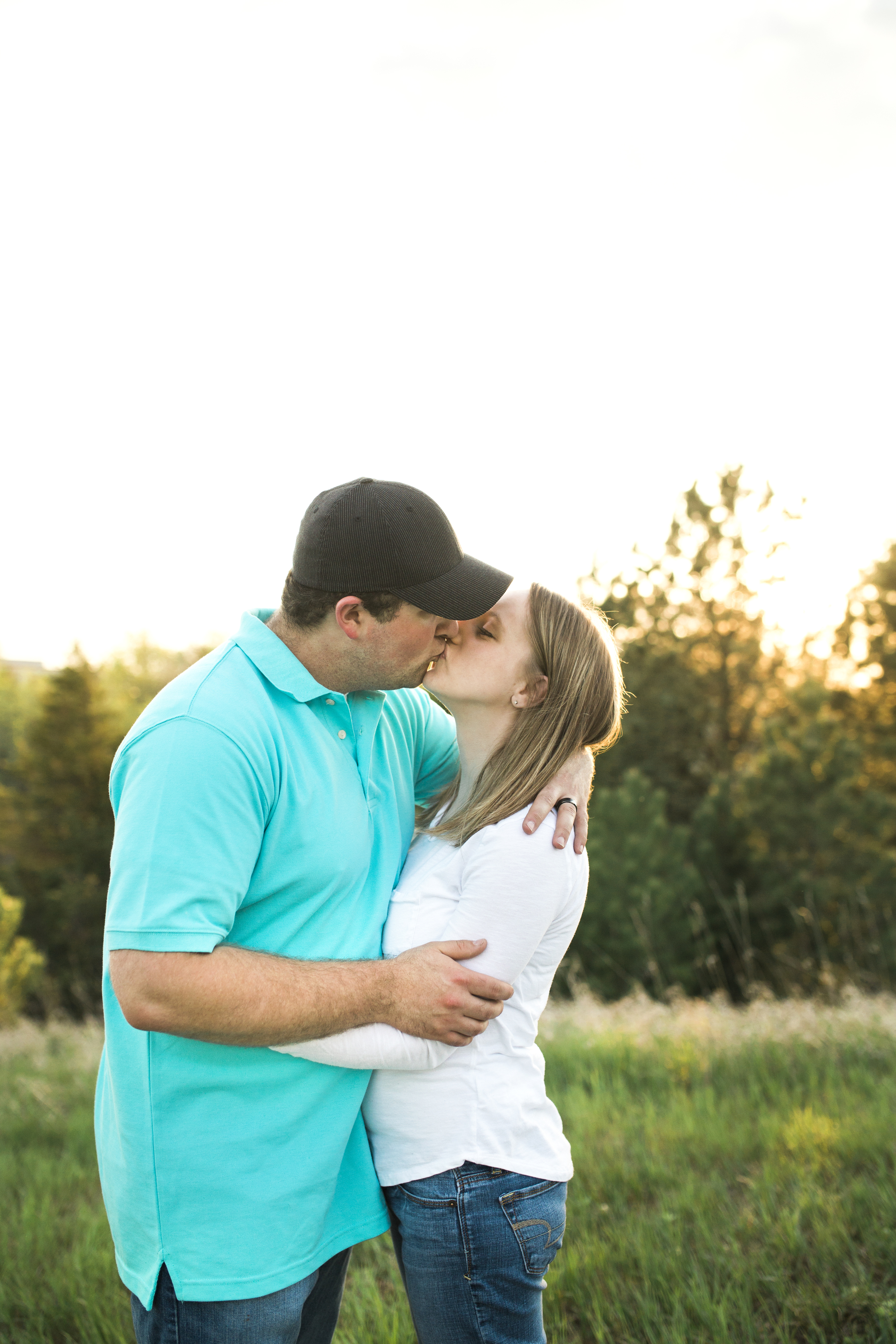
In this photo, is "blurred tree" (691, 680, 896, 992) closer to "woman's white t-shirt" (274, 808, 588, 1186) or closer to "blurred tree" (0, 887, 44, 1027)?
"blurred tree" (0, 887, 44, 1027)

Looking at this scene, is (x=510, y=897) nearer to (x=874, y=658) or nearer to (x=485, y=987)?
(x=485, y=987)

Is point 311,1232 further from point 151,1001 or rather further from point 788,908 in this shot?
point 788,908

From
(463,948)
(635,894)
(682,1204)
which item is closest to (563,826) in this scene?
(463,948)

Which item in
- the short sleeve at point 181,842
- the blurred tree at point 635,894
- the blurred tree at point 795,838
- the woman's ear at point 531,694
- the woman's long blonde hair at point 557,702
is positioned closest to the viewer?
the short sleeve at point 181,842

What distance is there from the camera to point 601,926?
13820 millimetres

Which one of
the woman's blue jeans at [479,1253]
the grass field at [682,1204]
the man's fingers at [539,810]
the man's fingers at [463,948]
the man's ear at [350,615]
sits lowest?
the grass field at [682,1204]

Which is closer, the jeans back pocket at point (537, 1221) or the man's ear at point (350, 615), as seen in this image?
the jeans back pocket at point (537, 1221)

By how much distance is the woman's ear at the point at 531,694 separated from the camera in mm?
2227

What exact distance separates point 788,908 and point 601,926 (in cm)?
332

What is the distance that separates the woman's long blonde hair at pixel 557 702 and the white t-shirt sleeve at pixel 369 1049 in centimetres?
45

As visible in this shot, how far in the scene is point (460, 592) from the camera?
2.05 metres

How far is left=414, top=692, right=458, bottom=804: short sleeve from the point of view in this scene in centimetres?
250

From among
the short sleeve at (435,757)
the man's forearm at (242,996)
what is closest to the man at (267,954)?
the man's forearm at (242,996)

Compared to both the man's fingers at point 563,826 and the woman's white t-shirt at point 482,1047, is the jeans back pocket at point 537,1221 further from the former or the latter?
the man's fingers at point 563,826
